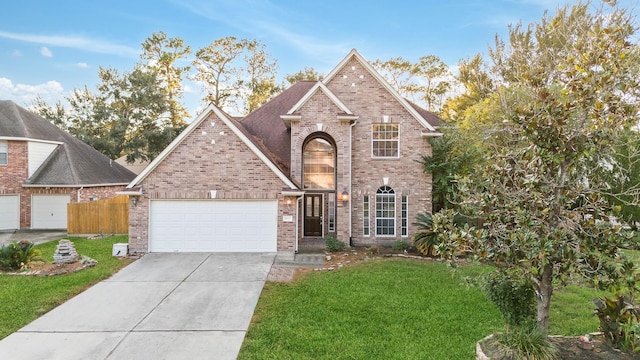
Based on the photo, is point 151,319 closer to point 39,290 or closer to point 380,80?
point 39,290

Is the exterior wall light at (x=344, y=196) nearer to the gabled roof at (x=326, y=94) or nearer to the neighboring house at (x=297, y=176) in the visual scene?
the neighboring house at (x=297, y=176)

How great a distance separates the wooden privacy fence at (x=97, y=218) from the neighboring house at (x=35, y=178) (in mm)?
2648

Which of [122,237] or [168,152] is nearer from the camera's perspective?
[168,152]

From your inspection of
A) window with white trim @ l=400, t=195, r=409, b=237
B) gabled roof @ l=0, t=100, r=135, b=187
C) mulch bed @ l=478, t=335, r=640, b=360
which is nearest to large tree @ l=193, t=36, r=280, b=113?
gabled roof @ l=0, t=100, r=135, b=187

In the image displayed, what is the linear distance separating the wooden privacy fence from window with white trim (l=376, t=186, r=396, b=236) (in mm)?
12586

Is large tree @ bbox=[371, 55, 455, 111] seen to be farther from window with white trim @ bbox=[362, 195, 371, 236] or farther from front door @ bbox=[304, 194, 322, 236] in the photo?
window with white trim @ bbox=[362, 195, 371, 236]

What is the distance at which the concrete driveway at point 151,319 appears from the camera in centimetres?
568

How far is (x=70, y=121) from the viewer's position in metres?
33.4

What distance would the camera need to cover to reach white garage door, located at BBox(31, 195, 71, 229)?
1895 cm

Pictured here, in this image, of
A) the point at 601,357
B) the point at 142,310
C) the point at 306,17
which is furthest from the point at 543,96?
the point at 306,17

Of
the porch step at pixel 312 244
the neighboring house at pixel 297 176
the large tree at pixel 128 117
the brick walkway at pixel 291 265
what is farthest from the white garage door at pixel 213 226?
the large tree at pixel 128 117

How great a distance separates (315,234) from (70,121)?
3077 cm

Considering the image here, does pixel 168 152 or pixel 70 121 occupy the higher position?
pixel 70 121

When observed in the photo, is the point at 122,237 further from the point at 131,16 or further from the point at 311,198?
the point at 131,16
